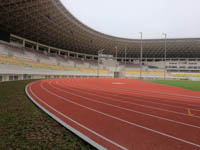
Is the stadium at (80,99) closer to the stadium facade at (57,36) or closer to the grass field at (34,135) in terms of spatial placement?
the grass field at (34,135)

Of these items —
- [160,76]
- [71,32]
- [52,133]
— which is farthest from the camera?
[160,76]

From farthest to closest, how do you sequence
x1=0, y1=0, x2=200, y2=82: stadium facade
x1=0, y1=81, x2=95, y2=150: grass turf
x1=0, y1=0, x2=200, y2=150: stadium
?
x1=0, y1=0, x2=200, y2=82: stadium facade → x1=0, y1=0, x2=200, y2=150: stadium → x1=0, y1=81, x2=95, y2=150: grass turf

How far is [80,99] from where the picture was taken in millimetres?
7582

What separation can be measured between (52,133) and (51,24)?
97.6 ft

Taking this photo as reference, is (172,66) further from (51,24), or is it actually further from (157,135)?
(157,135)

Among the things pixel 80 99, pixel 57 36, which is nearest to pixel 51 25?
pixel 57 36

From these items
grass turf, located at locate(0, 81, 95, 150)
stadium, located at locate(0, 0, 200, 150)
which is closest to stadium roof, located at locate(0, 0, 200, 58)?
stadium, located at locate(0, 0, 200, 150)

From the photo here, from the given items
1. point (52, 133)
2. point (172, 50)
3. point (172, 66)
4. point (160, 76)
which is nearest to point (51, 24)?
point (52, 133)

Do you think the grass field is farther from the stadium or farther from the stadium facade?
the stadium facade

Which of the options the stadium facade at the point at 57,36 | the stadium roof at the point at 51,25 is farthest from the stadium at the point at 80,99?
the stadium facade at the point at 57,36

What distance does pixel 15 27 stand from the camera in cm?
2738

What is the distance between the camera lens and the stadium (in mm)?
2947

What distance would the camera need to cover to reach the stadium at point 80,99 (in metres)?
2.95

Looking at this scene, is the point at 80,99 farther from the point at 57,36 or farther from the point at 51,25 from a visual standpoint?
the point at 57,36
